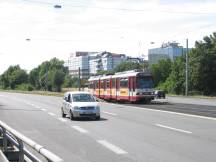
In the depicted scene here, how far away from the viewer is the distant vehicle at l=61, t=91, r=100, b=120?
25444mm

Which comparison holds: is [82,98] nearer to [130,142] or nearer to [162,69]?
[130,142]

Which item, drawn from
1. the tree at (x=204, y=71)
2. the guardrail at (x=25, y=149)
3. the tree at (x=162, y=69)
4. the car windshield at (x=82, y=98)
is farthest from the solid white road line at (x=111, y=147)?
the tree at (x=162, y=69)

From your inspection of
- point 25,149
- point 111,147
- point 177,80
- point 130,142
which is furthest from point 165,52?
point 25,149

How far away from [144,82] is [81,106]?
71.9 ft

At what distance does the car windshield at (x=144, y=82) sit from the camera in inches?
1825

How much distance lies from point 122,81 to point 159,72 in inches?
3060

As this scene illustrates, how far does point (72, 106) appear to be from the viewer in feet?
84.4

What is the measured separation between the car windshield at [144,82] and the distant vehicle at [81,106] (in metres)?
19.6

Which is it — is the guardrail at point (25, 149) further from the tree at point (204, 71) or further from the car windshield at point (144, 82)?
the tree at point (204, 71)

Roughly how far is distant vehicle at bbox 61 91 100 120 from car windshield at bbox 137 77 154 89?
19559mm

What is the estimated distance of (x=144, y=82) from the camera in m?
46.8

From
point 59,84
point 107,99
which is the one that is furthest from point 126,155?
point 59,84

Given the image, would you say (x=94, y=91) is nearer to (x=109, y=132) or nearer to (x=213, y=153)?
(x=109, y=132)

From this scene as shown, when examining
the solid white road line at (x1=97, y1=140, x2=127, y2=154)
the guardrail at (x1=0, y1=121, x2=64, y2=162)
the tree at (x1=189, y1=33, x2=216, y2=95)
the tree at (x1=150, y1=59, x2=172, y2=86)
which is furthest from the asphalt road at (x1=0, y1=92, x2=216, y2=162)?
the tree at (x1=150, y1=59, x2=172, y2=86)
